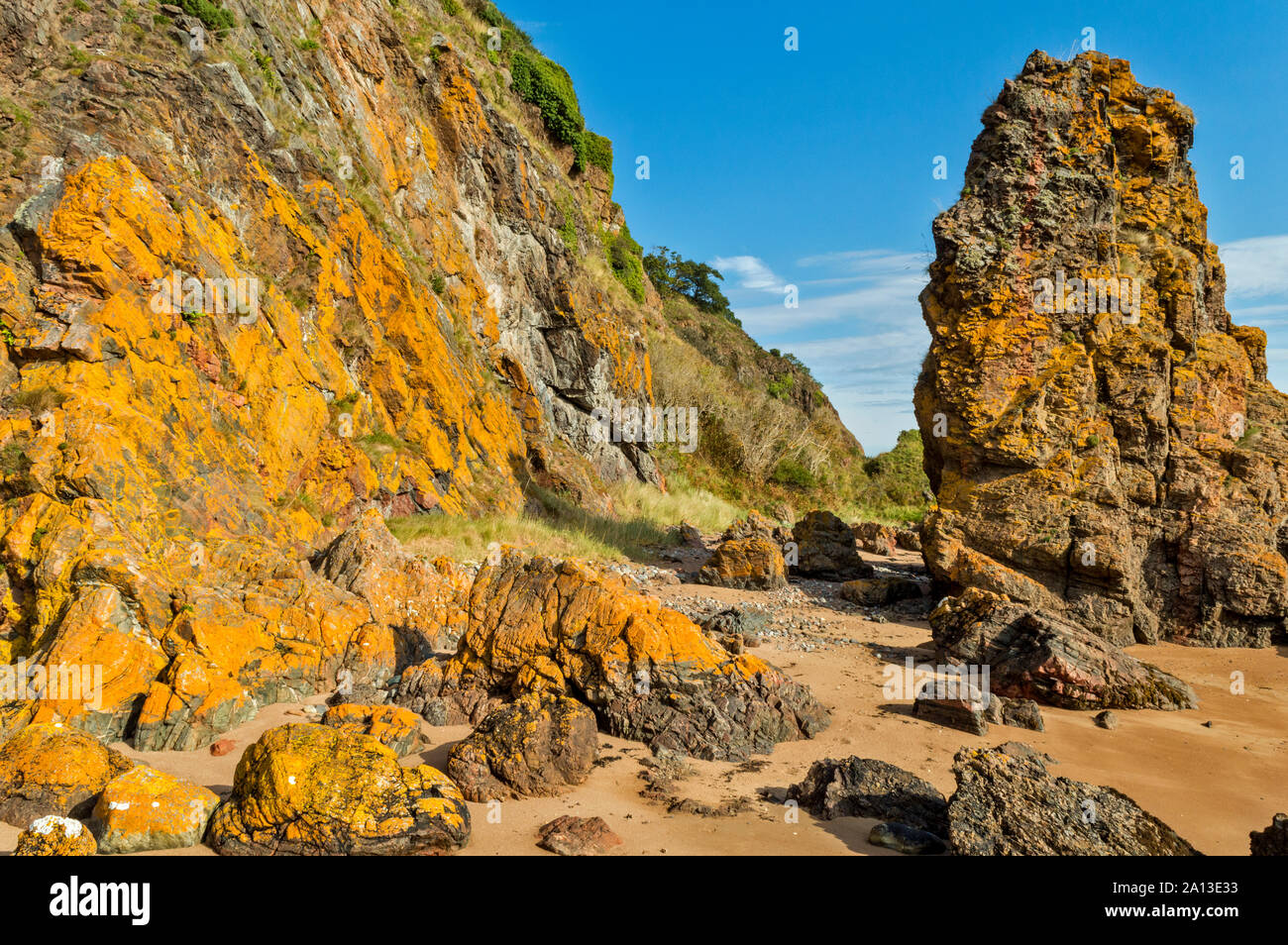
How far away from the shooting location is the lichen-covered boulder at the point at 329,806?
340 cm

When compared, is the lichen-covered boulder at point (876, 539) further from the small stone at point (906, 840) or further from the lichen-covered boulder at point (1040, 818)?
the small stone at point (906, 840)

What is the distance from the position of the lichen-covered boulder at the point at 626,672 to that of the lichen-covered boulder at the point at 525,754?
694mm

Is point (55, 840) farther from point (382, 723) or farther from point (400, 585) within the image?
point (400, 585)

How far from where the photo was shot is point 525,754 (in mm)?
4391

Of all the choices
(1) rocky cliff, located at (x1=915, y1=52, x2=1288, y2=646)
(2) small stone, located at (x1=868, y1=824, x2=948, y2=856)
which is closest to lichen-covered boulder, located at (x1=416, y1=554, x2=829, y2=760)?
(2) small stone, located at (x1=868, y1=824, x2=948, y2=856)

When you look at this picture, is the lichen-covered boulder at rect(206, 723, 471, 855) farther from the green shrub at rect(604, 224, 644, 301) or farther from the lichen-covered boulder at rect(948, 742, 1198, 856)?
the green shrub at rect(604, 224, 644, 301)

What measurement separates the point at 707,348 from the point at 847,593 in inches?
1124

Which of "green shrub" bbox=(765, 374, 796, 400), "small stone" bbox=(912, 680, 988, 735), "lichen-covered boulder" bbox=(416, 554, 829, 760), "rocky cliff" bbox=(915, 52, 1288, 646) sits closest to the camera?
"lichen-covered boulder" bbox=(416, 554, 829, 760)

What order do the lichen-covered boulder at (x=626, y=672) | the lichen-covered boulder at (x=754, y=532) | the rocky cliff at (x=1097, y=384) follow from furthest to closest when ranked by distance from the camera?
1. the lichen-covered boulder at (x=754, y=532)
2. the rocky cliff at (x=1097, y=384)
3. the lichen-covered boulder at (x=626, y=672)

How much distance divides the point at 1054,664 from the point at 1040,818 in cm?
310

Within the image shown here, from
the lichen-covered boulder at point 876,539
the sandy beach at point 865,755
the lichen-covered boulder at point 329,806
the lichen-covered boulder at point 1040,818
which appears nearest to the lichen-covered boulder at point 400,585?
the sandy beach at point 865,755

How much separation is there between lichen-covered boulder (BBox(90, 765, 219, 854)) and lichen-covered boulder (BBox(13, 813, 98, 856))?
12cm

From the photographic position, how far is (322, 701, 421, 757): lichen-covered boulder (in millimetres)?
4809
